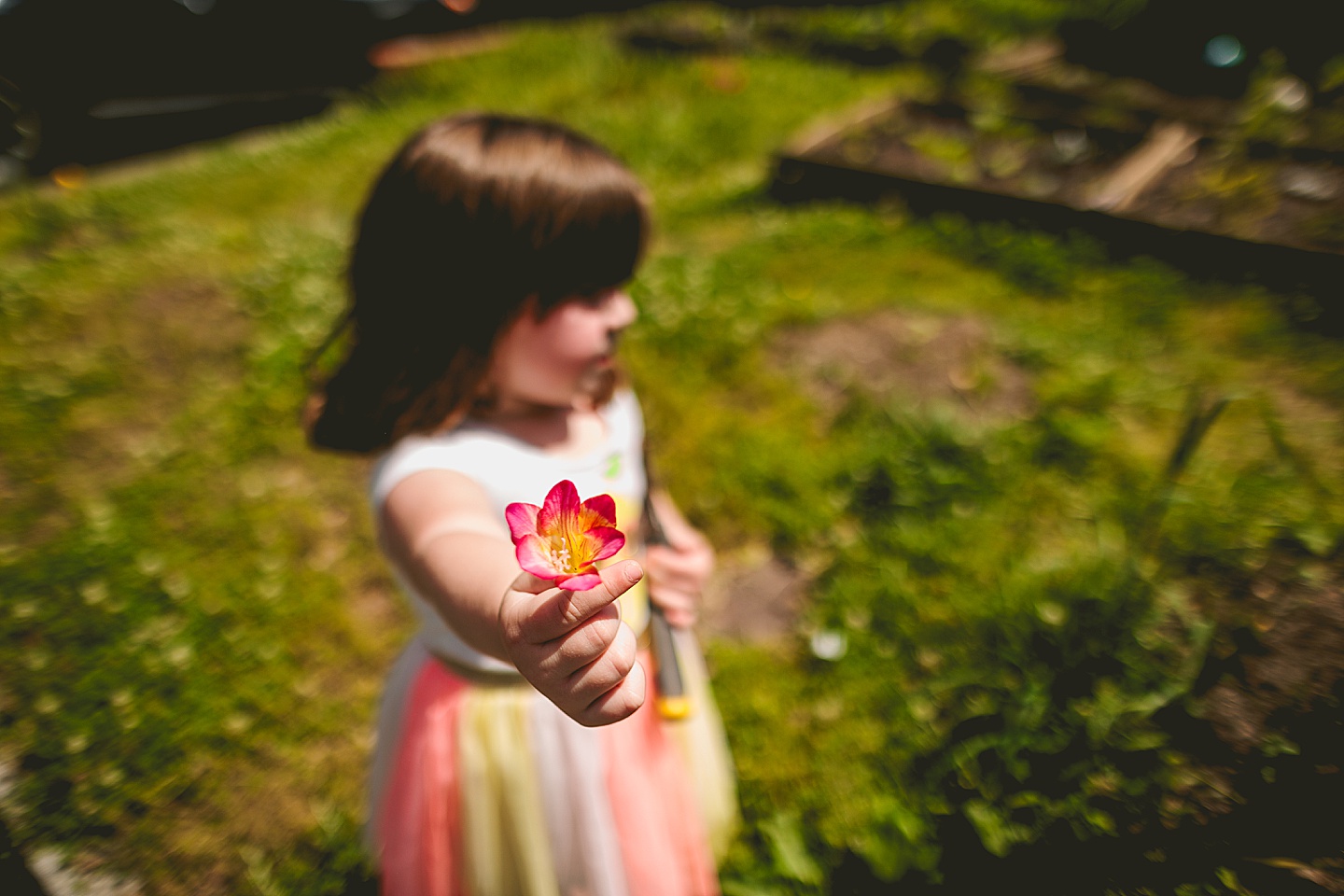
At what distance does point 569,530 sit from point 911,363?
2.80m

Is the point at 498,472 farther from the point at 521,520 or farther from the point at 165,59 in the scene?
the point at 165,59

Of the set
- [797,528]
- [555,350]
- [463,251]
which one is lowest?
[797,528]

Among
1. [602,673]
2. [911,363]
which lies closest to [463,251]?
[602,673]

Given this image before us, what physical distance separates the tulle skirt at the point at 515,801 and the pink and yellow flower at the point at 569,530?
2.42ft

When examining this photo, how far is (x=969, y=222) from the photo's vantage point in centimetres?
411

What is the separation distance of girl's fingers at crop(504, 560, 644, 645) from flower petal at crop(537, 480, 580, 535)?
0.06m

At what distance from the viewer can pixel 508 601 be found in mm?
827

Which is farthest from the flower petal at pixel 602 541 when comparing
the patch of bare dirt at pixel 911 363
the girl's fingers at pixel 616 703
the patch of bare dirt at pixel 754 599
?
the patch of bare dirt at pixel 911 363

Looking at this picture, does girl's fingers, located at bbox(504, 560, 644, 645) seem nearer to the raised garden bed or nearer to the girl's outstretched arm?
the girl's outstretched arm

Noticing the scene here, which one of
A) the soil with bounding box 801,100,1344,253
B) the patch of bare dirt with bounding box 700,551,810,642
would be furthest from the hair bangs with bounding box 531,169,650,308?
the soil with bounding box 801,100,1344,253

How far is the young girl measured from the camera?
1.34 metres

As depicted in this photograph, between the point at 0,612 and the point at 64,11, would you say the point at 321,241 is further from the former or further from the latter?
the point at 64,11

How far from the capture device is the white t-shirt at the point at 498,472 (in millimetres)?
1287

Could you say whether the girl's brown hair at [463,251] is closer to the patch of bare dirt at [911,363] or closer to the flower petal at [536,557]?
the flower petal at [536,557]
